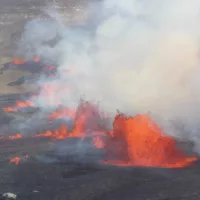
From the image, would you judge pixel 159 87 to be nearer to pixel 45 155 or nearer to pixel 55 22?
pixel 45 155

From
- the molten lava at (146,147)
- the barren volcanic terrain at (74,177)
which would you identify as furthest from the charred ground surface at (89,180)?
the molten lava at (146,147)

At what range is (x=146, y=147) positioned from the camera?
3338cm

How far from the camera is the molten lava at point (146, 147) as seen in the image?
32.8 m

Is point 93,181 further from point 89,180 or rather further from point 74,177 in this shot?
point 74,177

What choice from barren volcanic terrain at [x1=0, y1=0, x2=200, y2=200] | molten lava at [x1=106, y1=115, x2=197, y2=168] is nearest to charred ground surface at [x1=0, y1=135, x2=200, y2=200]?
barren volcanic terrain at [x1=0, y1=0, x2=200, y2=200]

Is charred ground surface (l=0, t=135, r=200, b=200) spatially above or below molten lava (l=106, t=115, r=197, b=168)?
below

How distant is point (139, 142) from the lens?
33969 millimetres

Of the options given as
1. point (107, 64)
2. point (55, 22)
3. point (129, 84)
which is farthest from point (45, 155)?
point (55, 22)

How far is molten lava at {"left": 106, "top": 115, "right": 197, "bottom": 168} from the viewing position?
32.8 metres

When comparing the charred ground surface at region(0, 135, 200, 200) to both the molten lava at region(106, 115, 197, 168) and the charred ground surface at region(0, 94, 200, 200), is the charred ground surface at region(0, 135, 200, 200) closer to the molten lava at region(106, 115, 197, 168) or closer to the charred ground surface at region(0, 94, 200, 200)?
the charred ground surface at region(0, 94, 200, 200)

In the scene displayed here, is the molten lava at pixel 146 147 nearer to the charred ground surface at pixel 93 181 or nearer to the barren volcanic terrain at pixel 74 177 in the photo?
the barren volcanic terrain at pixel 74 177

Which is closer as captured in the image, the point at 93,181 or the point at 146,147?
the point at 93,181

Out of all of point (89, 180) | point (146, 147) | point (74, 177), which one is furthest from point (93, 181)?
point (146, 147)

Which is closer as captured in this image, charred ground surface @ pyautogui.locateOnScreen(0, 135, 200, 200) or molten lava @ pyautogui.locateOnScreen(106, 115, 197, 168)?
charred ground surface @ pyautogui.locateOnScreen(0, 135, 200, 200)
